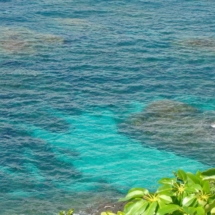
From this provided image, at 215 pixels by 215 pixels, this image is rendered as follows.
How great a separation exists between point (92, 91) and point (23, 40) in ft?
39.9

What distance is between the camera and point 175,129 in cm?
3362

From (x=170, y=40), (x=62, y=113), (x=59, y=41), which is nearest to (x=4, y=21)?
(x=59, y=41)

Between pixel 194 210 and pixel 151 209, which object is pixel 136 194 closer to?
pixel 151 209

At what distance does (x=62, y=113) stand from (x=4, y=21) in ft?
68.8

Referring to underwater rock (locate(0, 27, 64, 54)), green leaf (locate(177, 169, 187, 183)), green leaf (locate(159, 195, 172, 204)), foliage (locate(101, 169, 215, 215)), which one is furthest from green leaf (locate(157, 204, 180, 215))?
underwater rock (locate(0, 27, 64, 54))

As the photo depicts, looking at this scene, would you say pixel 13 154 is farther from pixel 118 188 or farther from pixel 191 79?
pixel 191 79

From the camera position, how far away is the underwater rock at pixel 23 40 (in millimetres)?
46188

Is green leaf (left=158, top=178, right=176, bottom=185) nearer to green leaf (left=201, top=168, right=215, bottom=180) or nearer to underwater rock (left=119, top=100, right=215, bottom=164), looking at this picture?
green leaf (left=201, top=168, right=215, bottom=180)

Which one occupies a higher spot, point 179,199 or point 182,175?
point 182,175

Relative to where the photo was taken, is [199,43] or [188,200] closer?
[188,200]

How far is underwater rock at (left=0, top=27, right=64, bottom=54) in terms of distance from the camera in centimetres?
4619

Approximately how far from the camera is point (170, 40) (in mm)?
50219

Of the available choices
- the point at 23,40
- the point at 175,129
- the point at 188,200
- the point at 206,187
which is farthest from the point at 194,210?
the point at 23,40

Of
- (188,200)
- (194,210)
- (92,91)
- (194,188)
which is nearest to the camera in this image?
(194,210)
